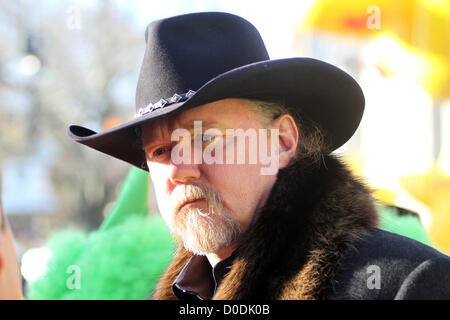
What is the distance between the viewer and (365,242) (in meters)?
1.51

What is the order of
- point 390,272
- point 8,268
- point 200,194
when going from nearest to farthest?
point 390,272 → point 200,194 → point 8,268

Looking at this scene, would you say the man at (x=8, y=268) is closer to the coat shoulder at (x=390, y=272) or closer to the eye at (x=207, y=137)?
the eye at (x=207, y=137)

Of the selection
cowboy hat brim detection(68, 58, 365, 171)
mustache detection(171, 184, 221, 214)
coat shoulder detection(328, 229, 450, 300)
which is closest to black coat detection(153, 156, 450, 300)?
coat shoulder detection(328, 229, 450, 300)

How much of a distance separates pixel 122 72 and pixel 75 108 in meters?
1.74

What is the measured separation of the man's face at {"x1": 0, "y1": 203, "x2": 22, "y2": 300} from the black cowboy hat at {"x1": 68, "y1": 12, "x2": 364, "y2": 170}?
102 cm

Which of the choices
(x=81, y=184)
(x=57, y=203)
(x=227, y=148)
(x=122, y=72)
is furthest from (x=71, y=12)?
(x=57, y=203)

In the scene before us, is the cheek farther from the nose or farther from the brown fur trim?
the brown fur trim

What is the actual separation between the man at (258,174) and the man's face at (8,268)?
1.03 m

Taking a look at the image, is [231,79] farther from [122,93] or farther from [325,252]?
[122,93]

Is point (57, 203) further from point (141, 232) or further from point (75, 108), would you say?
point (141, 232)

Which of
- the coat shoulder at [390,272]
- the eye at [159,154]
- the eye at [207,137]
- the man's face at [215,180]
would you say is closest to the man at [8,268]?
the eye at [159,154]

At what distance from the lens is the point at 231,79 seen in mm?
1574

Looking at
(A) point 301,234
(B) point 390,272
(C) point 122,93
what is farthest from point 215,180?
(C) point 122,93

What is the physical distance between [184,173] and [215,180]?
0.10 meters
